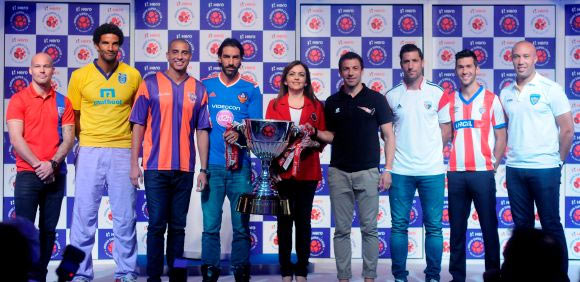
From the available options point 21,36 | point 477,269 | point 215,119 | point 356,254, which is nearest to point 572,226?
point 477,269

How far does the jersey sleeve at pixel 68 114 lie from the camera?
4164mm

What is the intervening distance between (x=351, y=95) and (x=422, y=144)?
497mm

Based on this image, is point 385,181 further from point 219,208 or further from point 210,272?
point 210,272

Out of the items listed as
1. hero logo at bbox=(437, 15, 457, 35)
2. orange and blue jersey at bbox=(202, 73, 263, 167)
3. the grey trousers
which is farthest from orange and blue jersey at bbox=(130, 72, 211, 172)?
hero logo at bbox=(437, 15, 457, 35)

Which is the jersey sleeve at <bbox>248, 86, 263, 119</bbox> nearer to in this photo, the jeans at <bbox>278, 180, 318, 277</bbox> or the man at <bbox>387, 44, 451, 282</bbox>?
the jeans at <bbox>278, 180, 318, 277</bbox>

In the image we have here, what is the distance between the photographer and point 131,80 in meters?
4.23

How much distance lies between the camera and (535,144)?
4164 millimetres

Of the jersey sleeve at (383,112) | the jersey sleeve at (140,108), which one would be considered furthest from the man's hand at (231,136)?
the jersey sleeve at (383,112)

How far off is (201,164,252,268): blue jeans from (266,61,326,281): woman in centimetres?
21

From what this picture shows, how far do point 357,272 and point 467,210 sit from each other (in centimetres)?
104

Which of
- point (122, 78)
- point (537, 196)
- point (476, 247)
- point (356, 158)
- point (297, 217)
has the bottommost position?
point (476, 247)

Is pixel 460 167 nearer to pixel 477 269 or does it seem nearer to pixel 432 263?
pixel 432 263

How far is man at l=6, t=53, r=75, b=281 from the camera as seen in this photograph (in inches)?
159

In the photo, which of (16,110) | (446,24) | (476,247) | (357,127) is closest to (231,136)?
(357,127)
